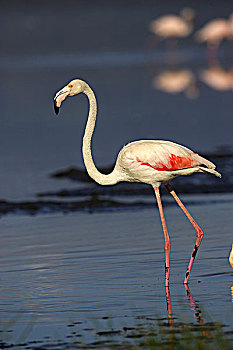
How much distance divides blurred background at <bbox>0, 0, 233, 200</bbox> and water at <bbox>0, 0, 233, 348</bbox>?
56mm

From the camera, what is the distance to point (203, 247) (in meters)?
7.80

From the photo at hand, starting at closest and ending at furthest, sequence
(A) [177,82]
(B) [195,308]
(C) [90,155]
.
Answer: (B) [195,308] < (C) [90,155] < (A) [177,82]

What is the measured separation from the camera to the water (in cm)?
614

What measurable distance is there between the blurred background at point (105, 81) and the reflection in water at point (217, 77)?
0.10 feet

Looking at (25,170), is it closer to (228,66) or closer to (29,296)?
(29,296)

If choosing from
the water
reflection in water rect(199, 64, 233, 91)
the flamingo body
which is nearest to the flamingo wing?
the water

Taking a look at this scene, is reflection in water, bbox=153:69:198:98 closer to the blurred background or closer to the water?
the blurred background

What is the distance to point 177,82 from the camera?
24.2 m

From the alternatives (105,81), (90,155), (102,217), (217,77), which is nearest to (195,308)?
(90,155)

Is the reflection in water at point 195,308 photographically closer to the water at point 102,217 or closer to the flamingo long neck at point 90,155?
the water at point 102,217

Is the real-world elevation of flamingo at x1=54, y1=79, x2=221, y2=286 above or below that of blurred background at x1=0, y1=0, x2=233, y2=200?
below

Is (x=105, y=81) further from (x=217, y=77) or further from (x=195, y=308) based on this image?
(x=195, y=308)

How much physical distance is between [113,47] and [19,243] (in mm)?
29199

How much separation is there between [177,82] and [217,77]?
133 centimetres
